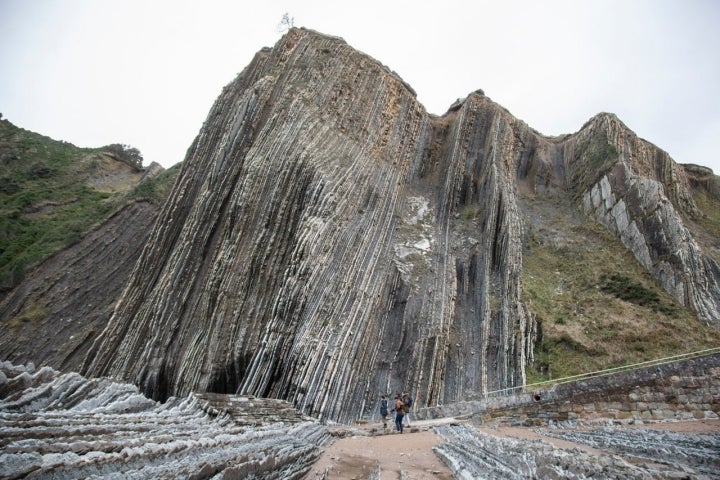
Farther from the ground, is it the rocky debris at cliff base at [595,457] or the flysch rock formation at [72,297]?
the flysch rock formation at [72,297]

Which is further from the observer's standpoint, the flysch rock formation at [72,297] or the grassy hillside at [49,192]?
the grassy hillside at [49,192]

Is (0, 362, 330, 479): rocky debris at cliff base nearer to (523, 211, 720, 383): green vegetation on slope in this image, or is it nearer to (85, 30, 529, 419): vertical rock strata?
A: (85, 30, 529, 419): vertical rock strata

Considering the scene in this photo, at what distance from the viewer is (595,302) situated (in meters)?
19.8

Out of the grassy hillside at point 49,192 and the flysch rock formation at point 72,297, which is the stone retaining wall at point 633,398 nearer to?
the flysch rock formation at point 72,297

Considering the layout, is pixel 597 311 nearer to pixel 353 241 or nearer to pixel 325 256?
pixel 353 241

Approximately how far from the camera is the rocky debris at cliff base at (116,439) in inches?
117

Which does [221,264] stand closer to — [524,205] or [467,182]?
[467,182]

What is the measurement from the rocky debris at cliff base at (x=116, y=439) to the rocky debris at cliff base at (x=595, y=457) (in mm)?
2699

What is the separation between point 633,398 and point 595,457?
7.35m

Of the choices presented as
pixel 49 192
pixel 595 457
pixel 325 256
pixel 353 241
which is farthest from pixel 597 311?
pixel 49 192

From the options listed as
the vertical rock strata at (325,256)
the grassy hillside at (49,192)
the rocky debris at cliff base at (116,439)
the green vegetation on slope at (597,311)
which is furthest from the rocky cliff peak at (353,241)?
the grassy hillside at (49,192)

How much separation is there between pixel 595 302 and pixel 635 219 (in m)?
7.07

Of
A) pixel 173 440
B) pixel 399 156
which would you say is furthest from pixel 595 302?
pixel 173 440

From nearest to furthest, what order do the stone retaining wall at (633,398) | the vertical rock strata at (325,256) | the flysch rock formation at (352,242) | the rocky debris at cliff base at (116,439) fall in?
1. the rocky debris at cliff base at (116,439)
2. the stone retaining wall at (633,398)
3. the vertical rock strata at (325,256)
4. the flysch rock formation at (352,242)
